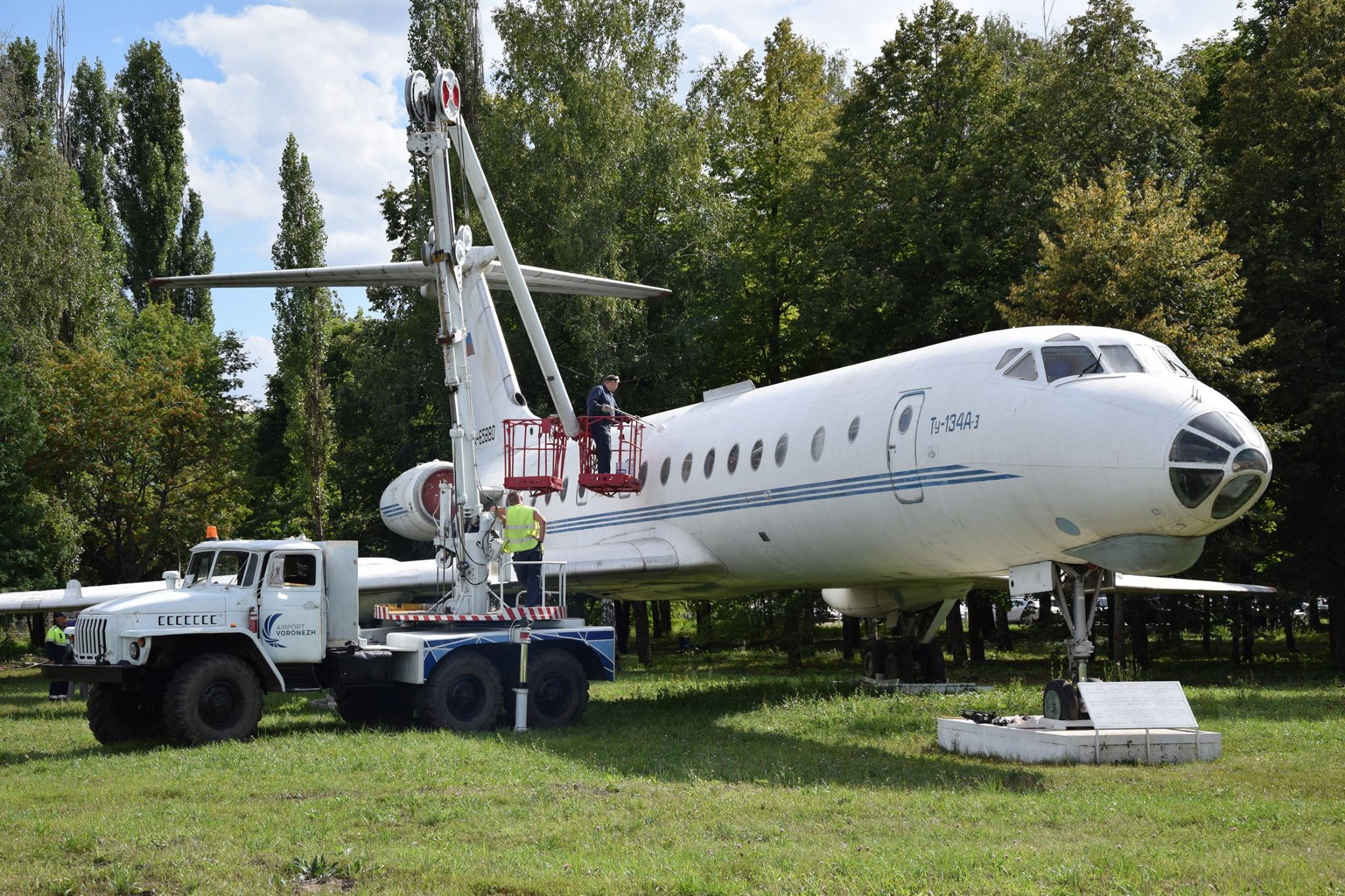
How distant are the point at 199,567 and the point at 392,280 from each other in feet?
22.2

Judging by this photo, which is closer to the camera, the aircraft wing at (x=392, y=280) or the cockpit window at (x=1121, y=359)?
the cockpit window at (x=1121, y=359)

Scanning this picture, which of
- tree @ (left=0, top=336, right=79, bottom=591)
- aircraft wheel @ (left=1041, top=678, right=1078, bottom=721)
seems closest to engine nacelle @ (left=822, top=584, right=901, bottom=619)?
aircraft wheel @ (left=1041, top=678, right=1078, bottom=721)

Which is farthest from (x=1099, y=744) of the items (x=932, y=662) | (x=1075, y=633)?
(x=932, y=662)

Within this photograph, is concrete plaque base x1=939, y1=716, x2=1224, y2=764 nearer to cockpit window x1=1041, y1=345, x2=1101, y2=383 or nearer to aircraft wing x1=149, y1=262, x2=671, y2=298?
cockpit window x1=1041, y1=345, x2=1101, y2=383

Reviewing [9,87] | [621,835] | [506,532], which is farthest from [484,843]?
[9,87]

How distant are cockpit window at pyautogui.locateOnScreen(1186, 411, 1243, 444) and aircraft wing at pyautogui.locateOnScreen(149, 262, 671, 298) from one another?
422 inches

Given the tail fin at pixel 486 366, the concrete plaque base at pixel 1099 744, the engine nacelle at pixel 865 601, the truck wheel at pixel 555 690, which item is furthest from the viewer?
the tail fin at pixel 486 366

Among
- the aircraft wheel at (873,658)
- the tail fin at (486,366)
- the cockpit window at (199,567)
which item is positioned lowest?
the aircraft wheel at (873,658)

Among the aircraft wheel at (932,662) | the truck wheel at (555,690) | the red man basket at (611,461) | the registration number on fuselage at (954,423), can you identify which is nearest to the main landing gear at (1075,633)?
the registration number on fuselage at (954,423)

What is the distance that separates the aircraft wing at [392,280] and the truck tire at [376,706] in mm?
5701

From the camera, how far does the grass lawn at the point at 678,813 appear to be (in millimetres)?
6914

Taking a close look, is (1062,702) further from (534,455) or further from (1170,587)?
(534,455)

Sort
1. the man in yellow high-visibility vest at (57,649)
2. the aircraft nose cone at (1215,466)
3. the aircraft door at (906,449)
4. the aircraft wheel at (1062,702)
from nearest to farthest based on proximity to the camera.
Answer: the aircraft nose cone at (1215,466) < the aircraft wheel at (1062,702) < the aircraft door at (906,449) < the man in yellow high-visibility vest at (57,649)

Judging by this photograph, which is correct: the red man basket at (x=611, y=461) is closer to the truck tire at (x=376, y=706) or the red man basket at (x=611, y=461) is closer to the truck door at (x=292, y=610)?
the truck tire at (x=376, y=706)
